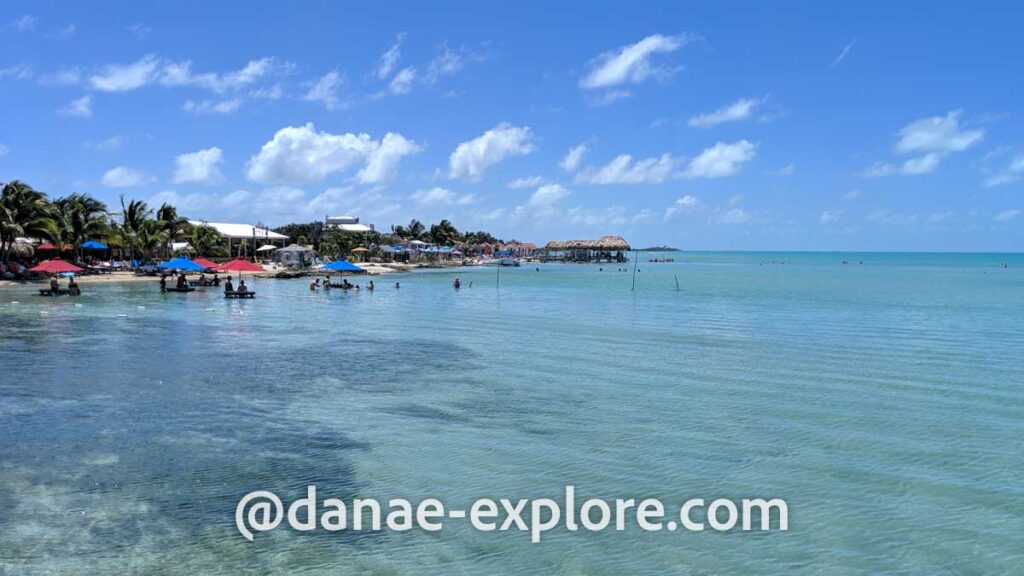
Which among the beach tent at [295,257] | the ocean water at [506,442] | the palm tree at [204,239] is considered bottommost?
the ocean water at [506,442]

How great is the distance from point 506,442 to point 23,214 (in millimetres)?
50358

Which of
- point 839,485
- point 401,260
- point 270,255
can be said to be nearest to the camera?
point 839,485

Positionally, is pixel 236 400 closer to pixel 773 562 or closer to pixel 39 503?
pixel 39 503

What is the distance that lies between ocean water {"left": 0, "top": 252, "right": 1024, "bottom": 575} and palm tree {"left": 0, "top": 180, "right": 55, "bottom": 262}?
25.5 m

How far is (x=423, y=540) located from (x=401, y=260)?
11050 centimetres

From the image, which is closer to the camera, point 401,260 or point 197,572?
point 197,572

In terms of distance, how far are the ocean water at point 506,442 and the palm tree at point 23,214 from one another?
1002 inches

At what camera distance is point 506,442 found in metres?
12.0

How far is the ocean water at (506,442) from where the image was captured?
307 inches

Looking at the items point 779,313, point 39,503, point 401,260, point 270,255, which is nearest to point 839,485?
point 39,503

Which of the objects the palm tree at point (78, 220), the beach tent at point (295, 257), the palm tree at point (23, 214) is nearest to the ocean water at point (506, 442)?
the palm tree at point (23, 214)

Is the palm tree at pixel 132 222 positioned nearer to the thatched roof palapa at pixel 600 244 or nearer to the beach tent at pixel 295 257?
the beach tent at pixel 295 257

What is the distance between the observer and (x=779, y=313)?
1458 inches

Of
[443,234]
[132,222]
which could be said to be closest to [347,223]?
[443,234]
